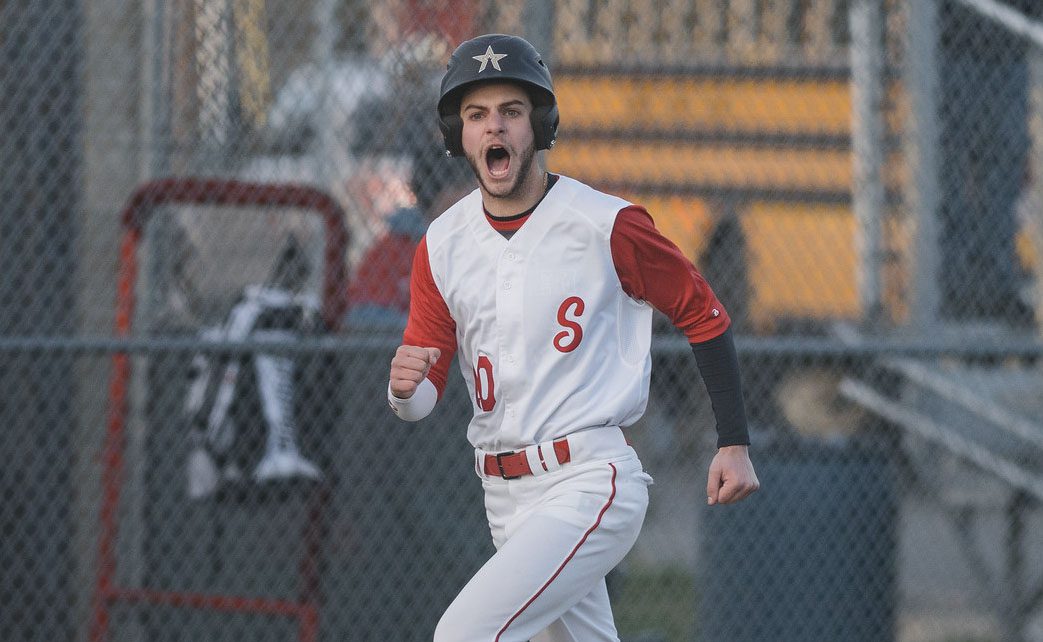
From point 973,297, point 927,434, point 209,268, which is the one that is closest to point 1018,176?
point 973,297

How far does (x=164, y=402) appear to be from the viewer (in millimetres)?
4945

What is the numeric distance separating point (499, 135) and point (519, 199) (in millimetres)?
204

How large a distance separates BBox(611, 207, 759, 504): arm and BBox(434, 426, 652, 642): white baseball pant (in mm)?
205

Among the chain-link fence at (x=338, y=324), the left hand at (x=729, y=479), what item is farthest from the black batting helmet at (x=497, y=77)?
the chain-link fence at (x=338, y=324)

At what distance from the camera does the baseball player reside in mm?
2875

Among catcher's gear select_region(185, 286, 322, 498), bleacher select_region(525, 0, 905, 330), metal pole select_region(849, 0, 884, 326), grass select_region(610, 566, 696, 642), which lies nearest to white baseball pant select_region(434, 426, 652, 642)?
catcher's gear select_region(185, 286, 322, 498)

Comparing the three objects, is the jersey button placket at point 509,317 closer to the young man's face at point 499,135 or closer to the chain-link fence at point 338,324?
the young man's face at point 499,135

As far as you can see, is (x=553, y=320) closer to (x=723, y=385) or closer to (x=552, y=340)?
(x=552, y=340)

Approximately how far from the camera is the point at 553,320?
117 inches

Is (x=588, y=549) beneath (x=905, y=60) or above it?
beneath

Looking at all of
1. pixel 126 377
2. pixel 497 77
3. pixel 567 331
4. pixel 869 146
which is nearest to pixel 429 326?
pixel 567 331

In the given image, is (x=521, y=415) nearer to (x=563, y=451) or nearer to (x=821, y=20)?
(x=563, y=451)

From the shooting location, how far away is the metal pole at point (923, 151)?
17.1ft

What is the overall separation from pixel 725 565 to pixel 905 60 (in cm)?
206
